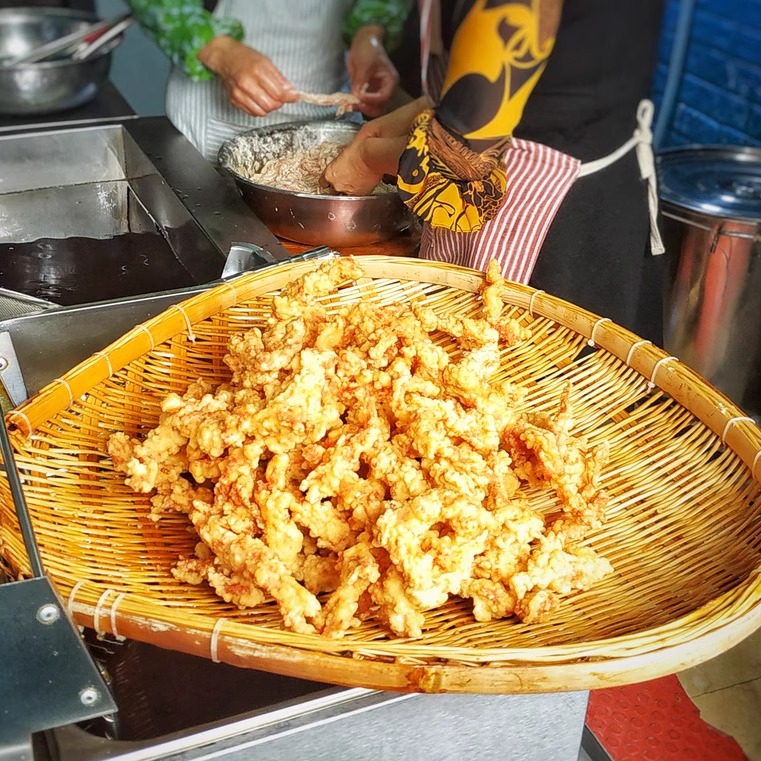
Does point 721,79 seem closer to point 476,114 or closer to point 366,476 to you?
point 476,114

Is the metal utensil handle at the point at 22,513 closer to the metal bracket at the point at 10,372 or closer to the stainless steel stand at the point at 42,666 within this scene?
the stainless steel stand at the point at 42,666

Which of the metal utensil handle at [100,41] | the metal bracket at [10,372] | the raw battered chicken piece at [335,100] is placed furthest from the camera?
the metal utensil handle at [100,41]

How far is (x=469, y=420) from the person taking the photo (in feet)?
3.60

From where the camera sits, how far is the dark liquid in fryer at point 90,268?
66.9 inches

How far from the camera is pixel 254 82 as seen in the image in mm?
2258

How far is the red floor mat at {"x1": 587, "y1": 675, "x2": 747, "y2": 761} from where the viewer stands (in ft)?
4.88

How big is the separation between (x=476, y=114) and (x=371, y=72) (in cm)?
136

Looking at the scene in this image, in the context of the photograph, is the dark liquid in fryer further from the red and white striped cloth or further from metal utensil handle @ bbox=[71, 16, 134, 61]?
metal utensil handle @ bbox=[71, 16, 134, 61]

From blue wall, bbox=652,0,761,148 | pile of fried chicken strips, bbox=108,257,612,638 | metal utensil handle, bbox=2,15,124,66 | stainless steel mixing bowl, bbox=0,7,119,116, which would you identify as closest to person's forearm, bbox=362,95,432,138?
pile of fried chicken strips, bbox=108,257,612,638

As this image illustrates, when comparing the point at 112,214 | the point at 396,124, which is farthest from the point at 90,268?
the point at 396,124

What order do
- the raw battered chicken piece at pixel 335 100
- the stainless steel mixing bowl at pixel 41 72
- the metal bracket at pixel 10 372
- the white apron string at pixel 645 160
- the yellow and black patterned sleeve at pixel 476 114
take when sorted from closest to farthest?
the yellow and black patterned sleeve at pixel 476 114, the metal bracket at pixel 10 372, the white apron string at pixel 645 160, the raw battered chicken piece at pixel 335 100, the stainless steel mixing bowl at pixel 41 72

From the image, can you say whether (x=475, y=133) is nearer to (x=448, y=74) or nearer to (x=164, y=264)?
(x=448, y=74)

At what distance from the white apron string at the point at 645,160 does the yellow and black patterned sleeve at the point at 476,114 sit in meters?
0.32

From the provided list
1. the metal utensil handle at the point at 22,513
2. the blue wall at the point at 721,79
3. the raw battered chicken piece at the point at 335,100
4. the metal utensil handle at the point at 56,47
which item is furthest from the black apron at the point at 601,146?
the metal utensil handle at the point at 56,47
